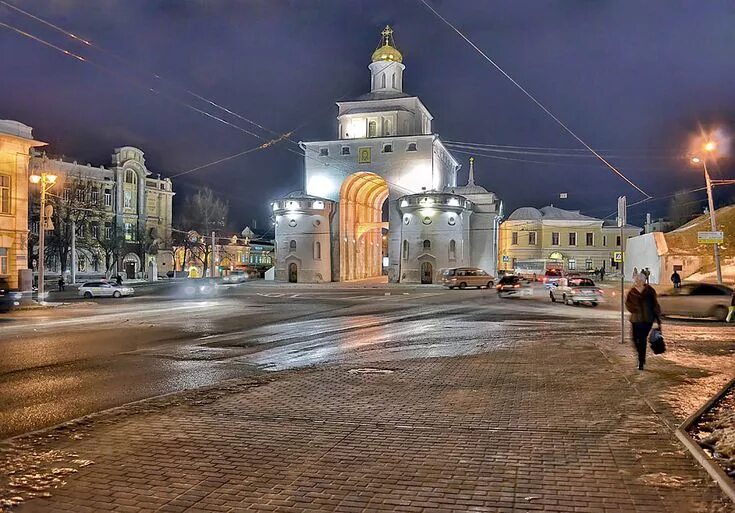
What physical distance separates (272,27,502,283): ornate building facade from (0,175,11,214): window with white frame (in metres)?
33.4

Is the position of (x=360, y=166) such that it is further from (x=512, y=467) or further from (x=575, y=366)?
(x=512, y=467)

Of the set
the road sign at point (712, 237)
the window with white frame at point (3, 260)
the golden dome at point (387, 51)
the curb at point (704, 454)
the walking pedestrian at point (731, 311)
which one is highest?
the golden dome at point (387, 51)

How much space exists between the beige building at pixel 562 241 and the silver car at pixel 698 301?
61.4m

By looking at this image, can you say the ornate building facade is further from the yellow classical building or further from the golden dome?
the yellow classical building

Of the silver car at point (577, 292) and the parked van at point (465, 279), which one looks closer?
the silver car at point (577, 292)

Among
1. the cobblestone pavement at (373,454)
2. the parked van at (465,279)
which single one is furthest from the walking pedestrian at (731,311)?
the parked van at (465,279)

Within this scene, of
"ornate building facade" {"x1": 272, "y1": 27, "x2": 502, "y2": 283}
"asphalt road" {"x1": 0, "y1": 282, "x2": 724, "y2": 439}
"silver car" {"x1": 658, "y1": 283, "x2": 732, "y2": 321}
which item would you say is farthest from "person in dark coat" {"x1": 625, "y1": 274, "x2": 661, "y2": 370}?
"ornate building facade" {"x1": 272, "y1": 27, "x2": 502, "y2": 283}

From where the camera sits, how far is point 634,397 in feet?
26.5

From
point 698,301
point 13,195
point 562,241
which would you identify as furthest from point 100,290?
point 562,241

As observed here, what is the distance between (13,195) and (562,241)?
68180 mm

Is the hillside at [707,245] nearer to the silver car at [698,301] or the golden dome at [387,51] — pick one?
the silver car at [698,301]

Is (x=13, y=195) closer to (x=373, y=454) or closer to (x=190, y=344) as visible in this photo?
(x=190, y=344)

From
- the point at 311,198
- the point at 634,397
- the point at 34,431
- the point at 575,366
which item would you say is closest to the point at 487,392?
the point at 634,397

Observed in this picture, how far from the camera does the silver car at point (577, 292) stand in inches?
1150
